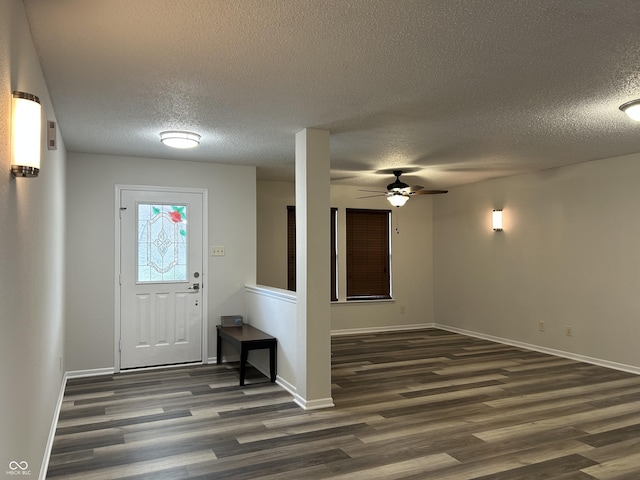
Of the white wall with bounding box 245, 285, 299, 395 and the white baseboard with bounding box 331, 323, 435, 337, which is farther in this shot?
the white baseboard with bounding box 331, 323, 435, 337

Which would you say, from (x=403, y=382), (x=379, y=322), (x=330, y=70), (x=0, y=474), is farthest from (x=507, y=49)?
(x=379, y=322)

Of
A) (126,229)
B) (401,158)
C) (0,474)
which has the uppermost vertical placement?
(401,158)

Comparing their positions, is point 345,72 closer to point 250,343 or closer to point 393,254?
point 250,343

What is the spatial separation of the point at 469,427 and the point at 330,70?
2.77 m

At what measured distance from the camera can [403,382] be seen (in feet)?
16.3

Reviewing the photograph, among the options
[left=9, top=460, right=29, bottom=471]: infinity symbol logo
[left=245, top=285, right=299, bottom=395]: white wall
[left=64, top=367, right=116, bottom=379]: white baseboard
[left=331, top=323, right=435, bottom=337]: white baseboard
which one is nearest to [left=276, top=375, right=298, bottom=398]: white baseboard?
[left=245, top=285, right=299, bottom=395]: white wall

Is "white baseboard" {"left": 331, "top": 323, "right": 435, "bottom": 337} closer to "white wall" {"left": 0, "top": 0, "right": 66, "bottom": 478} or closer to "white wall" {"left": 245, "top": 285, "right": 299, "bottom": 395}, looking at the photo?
"white wall" {"left": 245, "top": 285, "right": 299, "bottom": 395}

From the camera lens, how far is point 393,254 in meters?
8.26

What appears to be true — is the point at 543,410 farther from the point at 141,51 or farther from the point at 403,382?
the point at 141,51

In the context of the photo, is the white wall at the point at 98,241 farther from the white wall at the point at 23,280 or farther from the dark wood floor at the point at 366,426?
the white wall at the point at 23,280

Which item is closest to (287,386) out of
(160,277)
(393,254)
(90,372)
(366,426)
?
(366,426)

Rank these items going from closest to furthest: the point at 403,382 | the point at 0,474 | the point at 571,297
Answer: the point at 0,474
the point at 403,382
the point at 571,297

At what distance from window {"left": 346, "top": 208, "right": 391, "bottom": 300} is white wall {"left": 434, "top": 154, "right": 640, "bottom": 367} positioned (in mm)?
1004

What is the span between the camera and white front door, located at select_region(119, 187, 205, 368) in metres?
5.45
